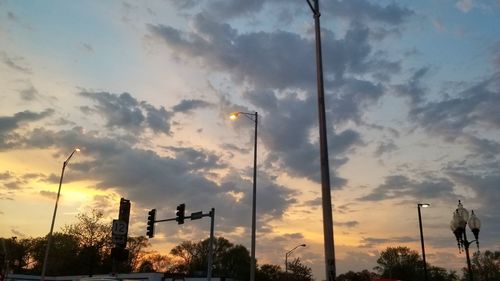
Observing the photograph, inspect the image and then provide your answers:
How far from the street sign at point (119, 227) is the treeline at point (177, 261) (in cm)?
6699

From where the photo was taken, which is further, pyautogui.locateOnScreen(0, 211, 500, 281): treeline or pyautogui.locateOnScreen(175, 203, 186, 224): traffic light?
pyautogui.locateOnScreen(0, 211, 500, 281): treeline

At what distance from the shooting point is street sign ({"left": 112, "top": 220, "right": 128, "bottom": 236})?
839 inches

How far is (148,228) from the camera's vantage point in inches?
1163

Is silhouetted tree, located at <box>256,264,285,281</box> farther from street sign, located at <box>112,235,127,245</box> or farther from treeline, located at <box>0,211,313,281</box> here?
street sign, located at <box>112,235,127,245</box>

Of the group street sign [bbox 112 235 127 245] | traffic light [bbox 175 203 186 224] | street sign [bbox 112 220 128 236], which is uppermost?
traffic light [bbox 175 203 186 224]

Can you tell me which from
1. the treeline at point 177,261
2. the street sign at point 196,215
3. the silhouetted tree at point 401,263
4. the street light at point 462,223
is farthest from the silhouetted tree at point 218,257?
the street light at point 462,223

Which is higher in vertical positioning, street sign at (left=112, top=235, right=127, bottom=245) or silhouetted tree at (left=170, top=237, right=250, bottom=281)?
silhouetted tree at (left=170, top=237, right=250, bottom=281)

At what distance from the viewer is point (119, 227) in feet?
70.4

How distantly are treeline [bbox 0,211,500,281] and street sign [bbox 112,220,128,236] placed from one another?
67.0 metres

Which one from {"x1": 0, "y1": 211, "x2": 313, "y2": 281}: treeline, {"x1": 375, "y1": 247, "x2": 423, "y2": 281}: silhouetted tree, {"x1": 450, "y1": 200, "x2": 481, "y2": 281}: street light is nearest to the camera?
{"x1": 450, "y1": 200, "x2": 481, "y2": 281}: street light

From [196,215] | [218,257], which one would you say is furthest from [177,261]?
[196,215]

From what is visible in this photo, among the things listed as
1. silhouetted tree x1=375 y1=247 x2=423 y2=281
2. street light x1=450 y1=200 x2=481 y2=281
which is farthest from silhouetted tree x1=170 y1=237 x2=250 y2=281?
street light x1=450 y1=200 x2=481 y2=281

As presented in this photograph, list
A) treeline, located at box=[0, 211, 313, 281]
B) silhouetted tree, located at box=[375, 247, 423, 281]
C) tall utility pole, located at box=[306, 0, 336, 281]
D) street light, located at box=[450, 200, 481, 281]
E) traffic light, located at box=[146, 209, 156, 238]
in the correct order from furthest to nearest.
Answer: silhouetted tree, located at box=[375, 247, 423, 281], treeline, located at box=[0, 211, 313, 281], traffic light, located at box=[146, 209, 156, 238], street light, located at box=[450, 200, 481, 281], tall utility pole, located at box=[306, 0, 336, 281]

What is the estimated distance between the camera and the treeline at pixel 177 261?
8731cm
